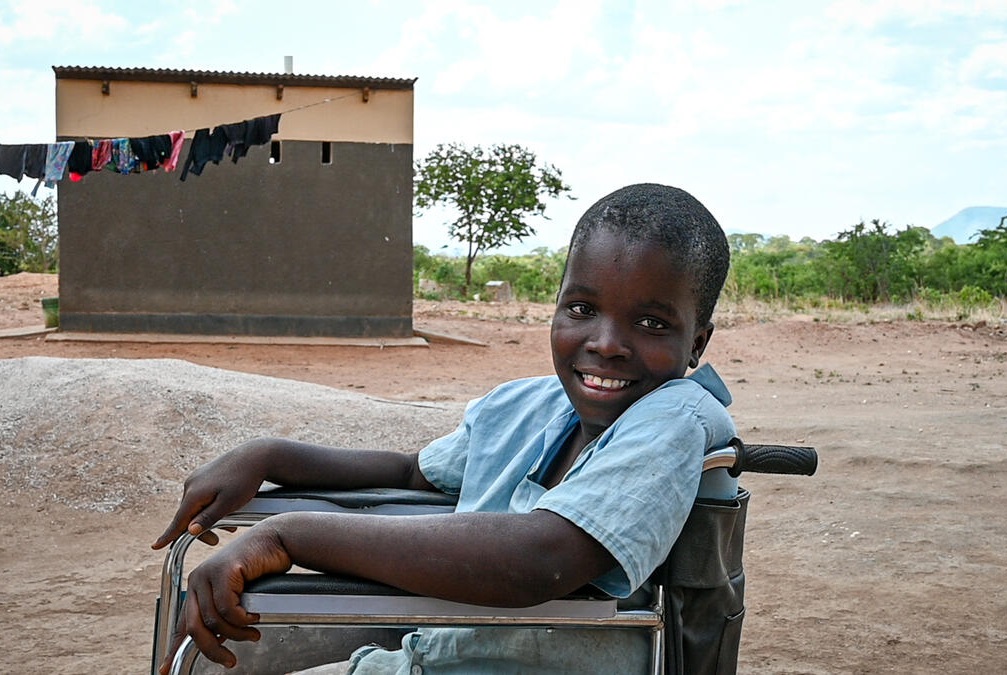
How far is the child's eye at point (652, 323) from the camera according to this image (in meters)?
1.54

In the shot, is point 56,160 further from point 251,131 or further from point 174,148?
point 251,131

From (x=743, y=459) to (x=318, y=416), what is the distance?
5183 mm

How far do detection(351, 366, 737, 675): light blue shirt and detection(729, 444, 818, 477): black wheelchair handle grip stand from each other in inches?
1.4

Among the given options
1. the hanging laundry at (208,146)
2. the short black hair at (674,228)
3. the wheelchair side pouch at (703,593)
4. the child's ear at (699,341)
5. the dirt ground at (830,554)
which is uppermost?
the hanging laundry at (208,146)

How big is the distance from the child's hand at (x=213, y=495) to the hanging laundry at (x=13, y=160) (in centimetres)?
982

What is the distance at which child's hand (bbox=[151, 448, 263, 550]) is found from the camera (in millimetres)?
1746

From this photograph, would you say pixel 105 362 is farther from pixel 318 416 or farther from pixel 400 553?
pixel 400 553

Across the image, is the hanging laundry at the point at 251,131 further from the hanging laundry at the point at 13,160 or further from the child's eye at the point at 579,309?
the child's eye at the point at 579,309

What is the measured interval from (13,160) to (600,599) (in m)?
10.6

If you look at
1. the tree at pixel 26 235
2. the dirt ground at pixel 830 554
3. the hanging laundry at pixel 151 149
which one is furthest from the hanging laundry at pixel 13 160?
the tree at pixel 26 235

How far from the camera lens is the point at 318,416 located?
21.2ft

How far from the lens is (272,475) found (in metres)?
1.84

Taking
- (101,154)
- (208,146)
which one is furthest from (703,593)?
(208,146)

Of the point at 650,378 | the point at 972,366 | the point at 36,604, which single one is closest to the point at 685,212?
the point at 650,378
